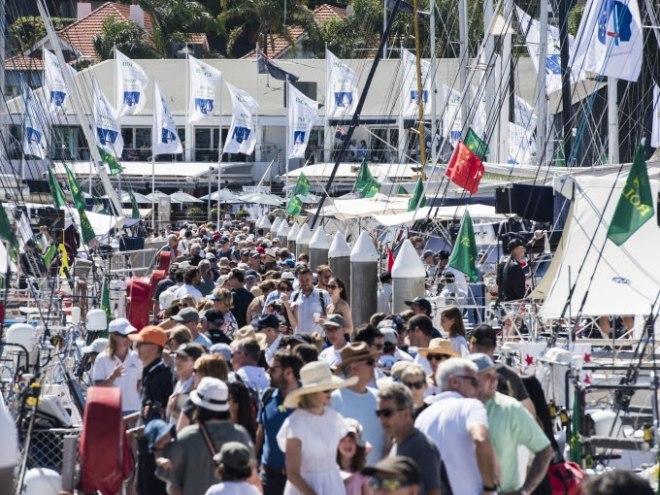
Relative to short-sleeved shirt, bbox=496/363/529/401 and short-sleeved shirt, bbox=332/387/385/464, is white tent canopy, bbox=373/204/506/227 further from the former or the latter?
short-sleeved shirt, bbox=332/387/385/464

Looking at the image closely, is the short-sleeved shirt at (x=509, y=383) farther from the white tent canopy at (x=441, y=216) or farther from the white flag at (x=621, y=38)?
the white tent canopy at (x=441, y=216)

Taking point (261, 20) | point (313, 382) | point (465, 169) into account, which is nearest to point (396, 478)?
point (313, 382)

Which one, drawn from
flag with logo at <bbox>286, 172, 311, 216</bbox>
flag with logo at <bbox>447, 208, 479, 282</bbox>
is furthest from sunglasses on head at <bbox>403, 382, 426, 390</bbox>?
flag with logo at <bbox>286, 172, 311, 216</bbox>

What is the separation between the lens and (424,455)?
7.34m

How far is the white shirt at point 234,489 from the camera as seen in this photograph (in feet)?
23.6

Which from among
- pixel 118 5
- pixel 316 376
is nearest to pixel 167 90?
pixel 118 5

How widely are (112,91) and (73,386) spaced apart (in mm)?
62673

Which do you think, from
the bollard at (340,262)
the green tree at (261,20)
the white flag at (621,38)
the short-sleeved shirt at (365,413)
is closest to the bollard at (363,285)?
the bollard at (340,262)

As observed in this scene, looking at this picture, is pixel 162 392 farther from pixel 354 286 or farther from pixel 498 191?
pixel 498 191

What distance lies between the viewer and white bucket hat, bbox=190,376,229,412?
8289 mm

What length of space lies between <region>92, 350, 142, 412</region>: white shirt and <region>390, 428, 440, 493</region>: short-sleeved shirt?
499cm

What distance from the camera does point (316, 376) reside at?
26.9 feet

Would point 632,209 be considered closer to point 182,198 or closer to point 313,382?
point 313,382

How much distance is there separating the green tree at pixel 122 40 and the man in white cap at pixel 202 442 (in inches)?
2949
